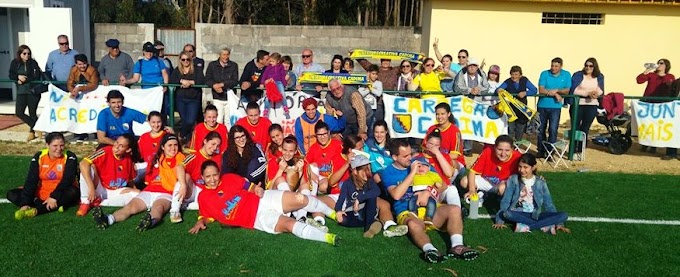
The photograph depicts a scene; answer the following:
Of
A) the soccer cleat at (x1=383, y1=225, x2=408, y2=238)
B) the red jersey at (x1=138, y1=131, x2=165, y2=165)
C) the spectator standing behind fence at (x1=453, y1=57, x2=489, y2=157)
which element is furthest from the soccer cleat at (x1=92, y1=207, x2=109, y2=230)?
the spectator standing behind fence at (x1=453, y1=57, x2=489, y2=157)

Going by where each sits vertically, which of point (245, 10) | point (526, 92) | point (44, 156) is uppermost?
point (245, 10)

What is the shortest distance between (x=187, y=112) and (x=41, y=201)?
369 centimetres

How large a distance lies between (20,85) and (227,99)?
149 inches

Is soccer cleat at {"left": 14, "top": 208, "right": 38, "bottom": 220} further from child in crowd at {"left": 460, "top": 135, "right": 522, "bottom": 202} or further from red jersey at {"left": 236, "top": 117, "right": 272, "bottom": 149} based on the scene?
child in crowd at {"left": 460, "top": 135, "right": 522, "bottom": 202}

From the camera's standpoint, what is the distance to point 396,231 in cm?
604

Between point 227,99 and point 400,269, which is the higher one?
point 227,99

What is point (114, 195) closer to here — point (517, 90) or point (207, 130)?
point (207, 130)

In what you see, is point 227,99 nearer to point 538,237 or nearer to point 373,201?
point 373,201

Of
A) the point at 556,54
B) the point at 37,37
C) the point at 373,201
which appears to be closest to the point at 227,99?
the point at 373,201

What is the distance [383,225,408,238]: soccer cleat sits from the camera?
19.7ft

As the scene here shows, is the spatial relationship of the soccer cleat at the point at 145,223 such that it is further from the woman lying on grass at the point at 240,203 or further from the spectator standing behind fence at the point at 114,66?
the spectator standing behind fence at the point at 114,66

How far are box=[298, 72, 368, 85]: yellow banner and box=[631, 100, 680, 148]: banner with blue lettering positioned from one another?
485cm

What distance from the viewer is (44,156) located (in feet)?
22.1

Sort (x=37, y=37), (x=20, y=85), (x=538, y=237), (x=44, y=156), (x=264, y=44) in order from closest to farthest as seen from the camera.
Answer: (x=538, y=237) < (x=44, y=156) < (x=20, y=85) < (x=37, y=37) < (x=264, y=44)
